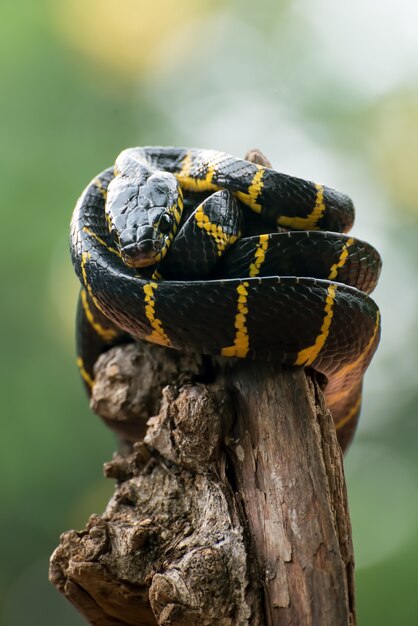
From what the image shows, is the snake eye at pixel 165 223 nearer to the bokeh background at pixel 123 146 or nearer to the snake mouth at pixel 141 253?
the snake mouth at pixel 141 253

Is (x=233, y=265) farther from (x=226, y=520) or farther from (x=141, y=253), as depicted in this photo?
(x=226, y=520)

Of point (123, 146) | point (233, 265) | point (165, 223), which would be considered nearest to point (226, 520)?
point (233, 265)

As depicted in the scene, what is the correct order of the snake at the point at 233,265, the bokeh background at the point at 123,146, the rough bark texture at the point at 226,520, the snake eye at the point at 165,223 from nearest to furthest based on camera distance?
the rough bark texture at the point at 226,520 → the snake at the point at 233,265 → the snake eye at the point at 165,223 → the bokeh background at the point at 123,146

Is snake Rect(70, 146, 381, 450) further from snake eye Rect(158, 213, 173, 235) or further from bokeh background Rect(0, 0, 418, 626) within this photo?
bokeh background Rect(0, 0, 418, 626)

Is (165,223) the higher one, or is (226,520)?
(165,223)

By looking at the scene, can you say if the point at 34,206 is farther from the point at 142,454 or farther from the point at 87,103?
the point at 142,454

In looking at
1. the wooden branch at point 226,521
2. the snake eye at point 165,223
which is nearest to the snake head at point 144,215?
the snake eye at point 165,223

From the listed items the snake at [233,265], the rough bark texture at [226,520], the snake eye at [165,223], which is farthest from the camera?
the snake eye at [165,223]

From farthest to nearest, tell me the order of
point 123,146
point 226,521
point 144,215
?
1. point 123,146
2. point 144,215
3. point 226,521
